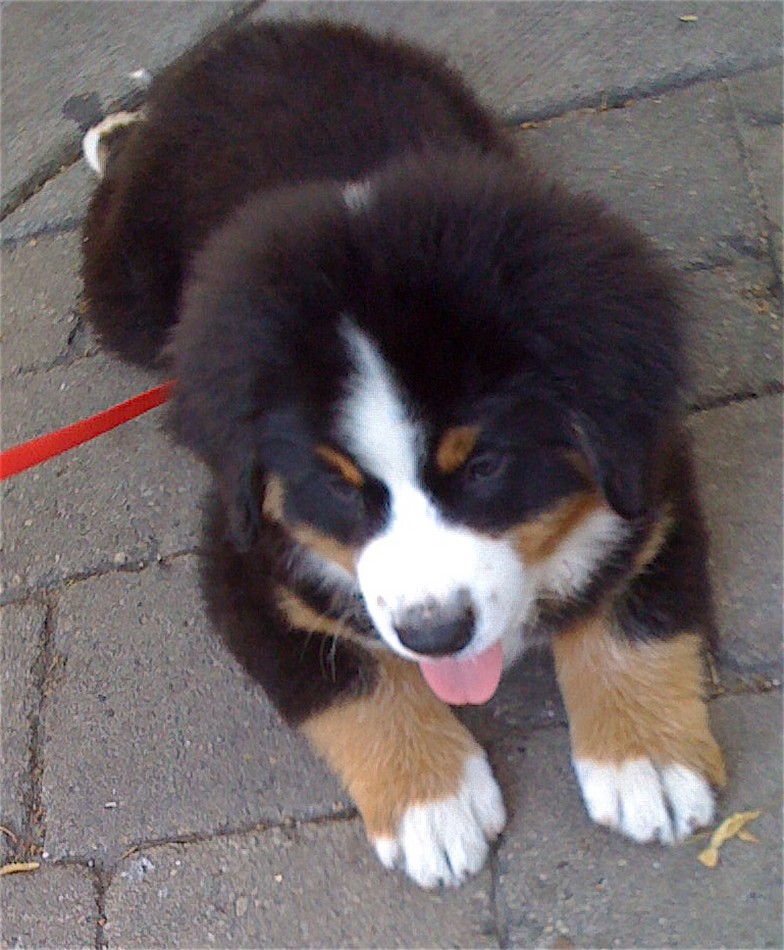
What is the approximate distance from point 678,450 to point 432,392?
31.2 inches

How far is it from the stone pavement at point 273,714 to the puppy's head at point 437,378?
522 millimetres

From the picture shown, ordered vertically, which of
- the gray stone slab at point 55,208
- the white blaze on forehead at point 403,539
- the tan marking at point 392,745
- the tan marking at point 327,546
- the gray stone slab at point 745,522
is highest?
the white blaze on forehead at point 403,539

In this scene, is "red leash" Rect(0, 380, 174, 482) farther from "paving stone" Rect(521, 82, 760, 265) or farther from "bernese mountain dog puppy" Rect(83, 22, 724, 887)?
"paving stone" Rect(521, 82, 760, 265)

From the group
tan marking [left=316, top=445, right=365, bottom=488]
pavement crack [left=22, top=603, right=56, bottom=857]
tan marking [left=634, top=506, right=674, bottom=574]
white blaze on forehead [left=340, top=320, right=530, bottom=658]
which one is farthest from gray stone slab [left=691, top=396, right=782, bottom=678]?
pavement crack [left=22, top=603, right=56, bottom=857]

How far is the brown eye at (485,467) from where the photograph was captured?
1809 mm

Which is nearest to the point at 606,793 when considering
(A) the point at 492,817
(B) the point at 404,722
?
Answer: (A) the point at 492,817

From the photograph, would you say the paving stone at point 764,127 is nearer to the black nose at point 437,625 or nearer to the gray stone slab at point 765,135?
the gray stone slab at point 765,135

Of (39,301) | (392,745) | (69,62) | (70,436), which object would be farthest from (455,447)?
(69,62)

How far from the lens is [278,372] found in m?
1.80

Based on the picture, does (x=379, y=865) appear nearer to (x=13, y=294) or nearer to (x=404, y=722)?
(x=404, y=722)

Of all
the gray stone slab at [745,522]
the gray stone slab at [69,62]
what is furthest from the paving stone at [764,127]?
the gray stone slab at [69,62]

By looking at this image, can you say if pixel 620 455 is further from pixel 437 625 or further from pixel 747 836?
pixel 747 836

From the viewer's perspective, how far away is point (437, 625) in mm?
1775

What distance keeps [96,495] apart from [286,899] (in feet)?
4.32
